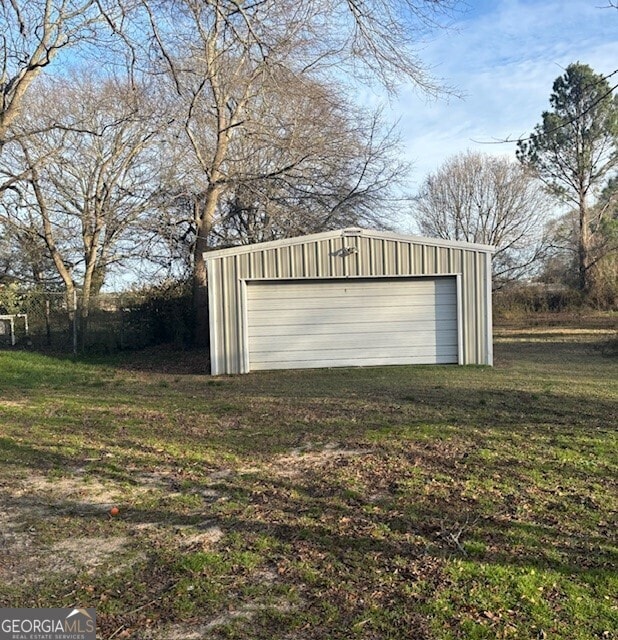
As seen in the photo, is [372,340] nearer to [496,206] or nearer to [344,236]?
[344,236]

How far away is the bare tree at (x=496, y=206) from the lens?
28.5 m

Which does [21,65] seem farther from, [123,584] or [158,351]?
[123,584]

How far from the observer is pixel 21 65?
8.83 metres

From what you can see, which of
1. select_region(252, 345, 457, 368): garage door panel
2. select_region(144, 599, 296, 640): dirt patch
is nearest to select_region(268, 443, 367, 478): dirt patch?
select_region(144, 599, 296, 640): dirt patch

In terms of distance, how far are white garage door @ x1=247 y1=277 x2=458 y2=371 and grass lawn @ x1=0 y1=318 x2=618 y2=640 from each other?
4.08 m

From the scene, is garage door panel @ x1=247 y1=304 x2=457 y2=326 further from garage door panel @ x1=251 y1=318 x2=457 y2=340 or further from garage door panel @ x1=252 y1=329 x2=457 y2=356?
garage door panel @ x1=252 y1=329 x2=457 y2=356

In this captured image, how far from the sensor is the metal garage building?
11.1 meters

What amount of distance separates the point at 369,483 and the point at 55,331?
1330 cm

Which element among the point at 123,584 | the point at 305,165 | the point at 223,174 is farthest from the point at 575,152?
the point at 123,584

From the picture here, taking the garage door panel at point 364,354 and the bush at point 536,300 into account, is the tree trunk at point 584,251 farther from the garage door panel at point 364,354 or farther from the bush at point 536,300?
the garage door panel at point 364,354

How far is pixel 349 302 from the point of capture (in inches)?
453

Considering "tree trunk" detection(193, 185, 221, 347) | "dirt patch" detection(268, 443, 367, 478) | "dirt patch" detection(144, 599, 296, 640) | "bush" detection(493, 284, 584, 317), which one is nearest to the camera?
"dirt patch" detection(144, 599, 296, 640)

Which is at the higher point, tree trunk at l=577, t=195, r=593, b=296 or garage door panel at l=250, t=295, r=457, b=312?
tree trunk at l=577, t=195, r=593, b=296

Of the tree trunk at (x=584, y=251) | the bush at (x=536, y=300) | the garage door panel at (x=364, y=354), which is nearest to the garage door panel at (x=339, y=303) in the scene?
the garage door panel at (x=364, y=354)
